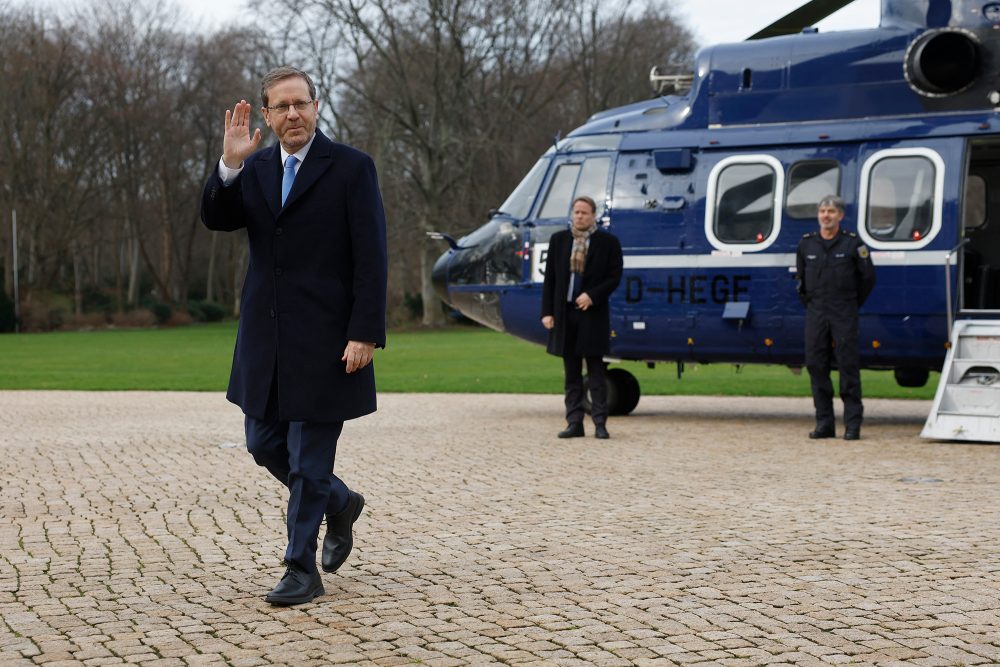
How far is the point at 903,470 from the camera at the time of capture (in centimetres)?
988

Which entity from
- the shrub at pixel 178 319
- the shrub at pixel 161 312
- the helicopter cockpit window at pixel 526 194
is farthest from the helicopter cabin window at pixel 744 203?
the shrub at pixel 178 319

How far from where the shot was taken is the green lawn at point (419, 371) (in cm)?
1923

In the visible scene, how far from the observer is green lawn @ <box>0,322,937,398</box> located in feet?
63.1

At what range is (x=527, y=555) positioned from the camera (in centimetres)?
651

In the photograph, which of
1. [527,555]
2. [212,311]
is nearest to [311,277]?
[527,555]

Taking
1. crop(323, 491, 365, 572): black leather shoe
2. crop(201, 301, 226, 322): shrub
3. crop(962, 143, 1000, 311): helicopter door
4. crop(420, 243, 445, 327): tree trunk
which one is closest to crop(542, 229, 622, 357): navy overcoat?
crop(962, 143, 1000, 311): helicopter door

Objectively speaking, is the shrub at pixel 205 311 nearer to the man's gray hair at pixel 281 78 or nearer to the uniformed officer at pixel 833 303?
the uniformed officer at pixel 833 303

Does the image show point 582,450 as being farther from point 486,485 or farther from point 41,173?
point 41,173

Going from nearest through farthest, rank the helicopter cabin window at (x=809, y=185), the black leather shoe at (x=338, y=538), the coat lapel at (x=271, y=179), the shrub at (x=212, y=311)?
the coat lapel at (x=271, y=179)
the black leather shoe at (x=338, y=538)
the helicopter cabin window at (x=809, y=185)
the shrub at (x=212, y=311)

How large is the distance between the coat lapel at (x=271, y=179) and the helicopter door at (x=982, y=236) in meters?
9.71

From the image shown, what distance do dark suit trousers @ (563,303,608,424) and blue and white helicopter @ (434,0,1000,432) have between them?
1.77 meters

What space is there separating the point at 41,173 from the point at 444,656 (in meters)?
52.7

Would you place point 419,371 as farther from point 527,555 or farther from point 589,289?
point 527,555

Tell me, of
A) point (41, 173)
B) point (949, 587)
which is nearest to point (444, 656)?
point (949, 587)
